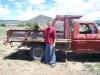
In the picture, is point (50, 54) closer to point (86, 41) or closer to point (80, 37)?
point (80, 37)

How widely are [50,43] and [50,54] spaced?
507 millimetres

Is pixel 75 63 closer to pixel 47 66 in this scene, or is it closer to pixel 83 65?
pixel 83 65

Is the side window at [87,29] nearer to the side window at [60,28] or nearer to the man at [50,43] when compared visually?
the side window at [60,28]

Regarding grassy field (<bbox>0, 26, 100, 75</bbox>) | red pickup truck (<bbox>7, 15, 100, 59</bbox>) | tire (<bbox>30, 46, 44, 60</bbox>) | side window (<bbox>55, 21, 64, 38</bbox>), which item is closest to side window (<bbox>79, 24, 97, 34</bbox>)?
red pickup truck (<bbox>7, 15, 100, 59</bbox>)

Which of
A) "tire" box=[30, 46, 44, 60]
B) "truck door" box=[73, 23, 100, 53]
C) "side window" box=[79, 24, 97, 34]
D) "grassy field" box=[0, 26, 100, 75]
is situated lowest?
"grassy field" box=[0, 26, 100, 75]

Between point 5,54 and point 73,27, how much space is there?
13.3 feet

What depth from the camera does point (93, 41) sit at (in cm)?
1215

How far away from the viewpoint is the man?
38.2 ft

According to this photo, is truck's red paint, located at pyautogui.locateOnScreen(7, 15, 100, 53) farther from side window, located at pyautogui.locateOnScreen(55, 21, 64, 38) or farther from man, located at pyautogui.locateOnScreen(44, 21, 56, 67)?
man, located at pyautogui.locateOnScreen(44, 21, 56, 67)

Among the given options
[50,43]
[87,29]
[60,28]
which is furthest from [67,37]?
[50,43]

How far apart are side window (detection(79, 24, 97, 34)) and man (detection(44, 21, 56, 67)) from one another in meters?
1.62

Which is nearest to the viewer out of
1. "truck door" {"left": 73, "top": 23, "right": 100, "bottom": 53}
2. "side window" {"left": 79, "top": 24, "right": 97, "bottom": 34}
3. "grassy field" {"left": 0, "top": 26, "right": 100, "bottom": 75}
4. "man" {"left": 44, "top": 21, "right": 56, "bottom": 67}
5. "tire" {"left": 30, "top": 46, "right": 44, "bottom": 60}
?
"grassy field" {"left": 0, "top": 26, "right": 100, "bottom": 75}

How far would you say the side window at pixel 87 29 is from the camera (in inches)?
488

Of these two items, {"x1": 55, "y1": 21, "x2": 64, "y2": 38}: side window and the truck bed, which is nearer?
the truck bed
